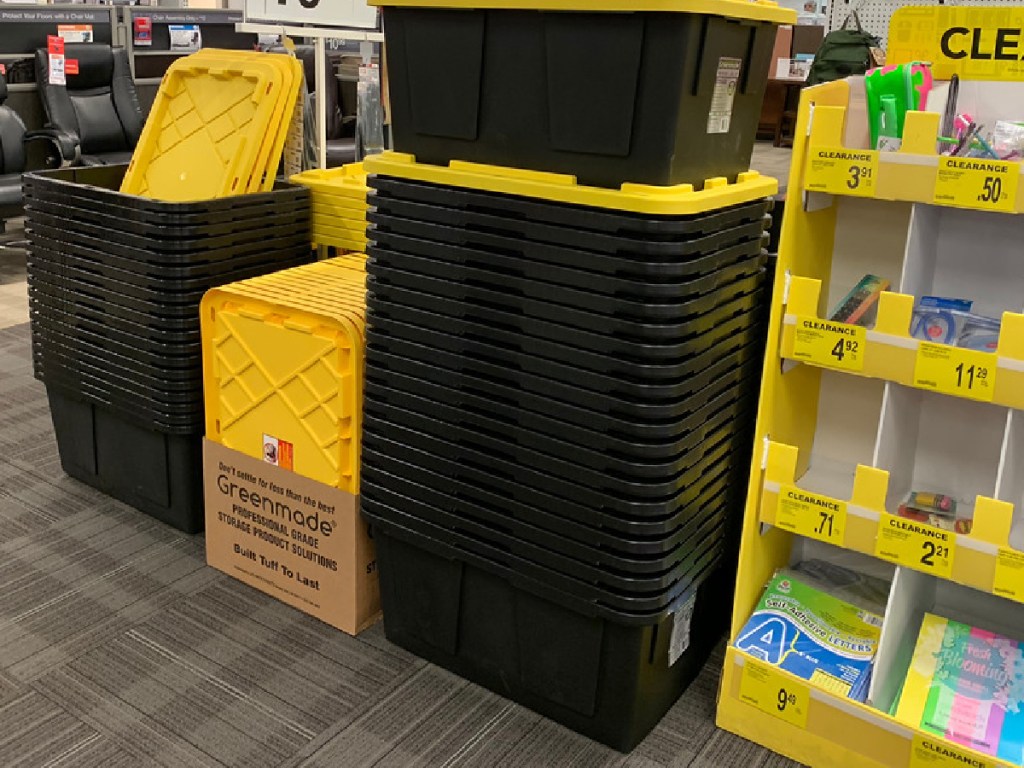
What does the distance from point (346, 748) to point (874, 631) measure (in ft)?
3.36

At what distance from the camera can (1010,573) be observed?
61.4 inches

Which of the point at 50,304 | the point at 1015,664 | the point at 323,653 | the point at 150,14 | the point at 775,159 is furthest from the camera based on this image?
the point at 775,159

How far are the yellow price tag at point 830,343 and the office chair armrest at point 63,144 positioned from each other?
15.4 feet

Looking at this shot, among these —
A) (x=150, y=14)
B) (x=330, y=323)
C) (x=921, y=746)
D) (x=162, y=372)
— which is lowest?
(x=921, y=746)

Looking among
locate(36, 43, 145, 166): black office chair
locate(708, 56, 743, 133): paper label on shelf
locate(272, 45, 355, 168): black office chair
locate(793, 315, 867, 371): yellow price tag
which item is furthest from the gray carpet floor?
locate(272, 45, 355, 168): black office chair

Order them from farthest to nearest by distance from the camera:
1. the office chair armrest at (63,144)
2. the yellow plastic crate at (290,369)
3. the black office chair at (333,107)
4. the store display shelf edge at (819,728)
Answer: the black office chair at (333,107) < the office chair armrest at (63,144) < the yellow plastic crate at (290,369) < the store display shelf edge at (819,728)

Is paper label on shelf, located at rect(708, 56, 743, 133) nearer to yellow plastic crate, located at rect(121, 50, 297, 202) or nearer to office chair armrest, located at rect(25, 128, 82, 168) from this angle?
yellow plastic crate, located at rect(121, 50, 297, 202)

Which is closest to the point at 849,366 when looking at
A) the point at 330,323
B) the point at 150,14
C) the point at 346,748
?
the point at 330,323

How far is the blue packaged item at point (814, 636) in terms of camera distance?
174 cm

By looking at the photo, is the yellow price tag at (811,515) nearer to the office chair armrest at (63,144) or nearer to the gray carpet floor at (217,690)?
the gray carpet floor at (217,690)

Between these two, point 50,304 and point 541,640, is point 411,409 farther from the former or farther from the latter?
point 50,304

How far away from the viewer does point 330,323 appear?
197cm

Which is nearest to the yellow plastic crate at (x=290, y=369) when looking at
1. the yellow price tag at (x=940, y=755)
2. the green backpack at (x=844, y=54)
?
the yellow price tag at (x=940, y=755)

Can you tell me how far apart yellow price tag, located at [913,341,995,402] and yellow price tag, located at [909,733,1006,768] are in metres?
0.58
